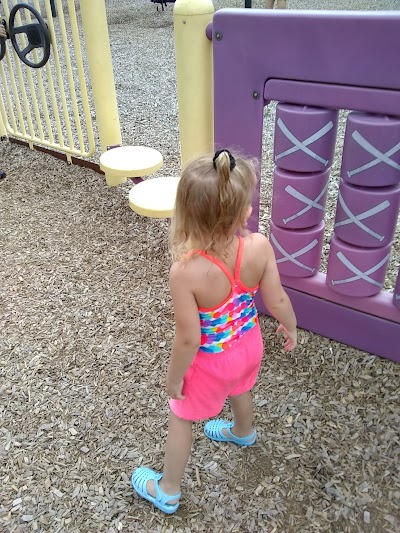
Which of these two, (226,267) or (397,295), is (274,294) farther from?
(397,295)

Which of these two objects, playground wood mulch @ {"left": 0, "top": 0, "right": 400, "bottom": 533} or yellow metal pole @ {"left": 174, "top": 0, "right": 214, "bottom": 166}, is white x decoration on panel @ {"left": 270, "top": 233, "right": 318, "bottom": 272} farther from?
yellow metal pole @ {"left": 174, "top": 0, "right": 214, "bottom": 166}

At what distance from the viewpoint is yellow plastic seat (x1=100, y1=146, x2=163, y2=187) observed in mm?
2855

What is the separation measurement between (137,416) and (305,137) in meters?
1.14

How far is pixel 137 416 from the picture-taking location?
73.3 inches

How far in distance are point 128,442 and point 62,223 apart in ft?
5.64

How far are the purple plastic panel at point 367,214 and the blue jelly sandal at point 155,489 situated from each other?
3.37 ft

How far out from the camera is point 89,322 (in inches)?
91.4

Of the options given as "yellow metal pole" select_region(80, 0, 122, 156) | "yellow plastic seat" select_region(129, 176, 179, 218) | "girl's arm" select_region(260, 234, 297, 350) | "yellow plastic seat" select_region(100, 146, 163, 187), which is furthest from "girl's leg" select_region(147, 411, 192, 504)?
"yellow metal pole" select_region(80, 0, 122, 156)

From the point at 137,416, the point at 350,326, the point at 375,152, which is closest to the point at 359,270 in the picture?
the point at 350,326

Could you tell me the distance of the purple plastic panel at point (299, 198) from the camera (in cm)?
184

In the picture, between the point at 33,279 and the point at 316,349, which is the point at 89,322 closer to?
the point at 33,279

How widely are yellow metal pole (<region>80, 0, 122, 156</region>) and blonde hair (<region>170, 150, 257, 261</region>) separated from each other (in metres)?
2.32

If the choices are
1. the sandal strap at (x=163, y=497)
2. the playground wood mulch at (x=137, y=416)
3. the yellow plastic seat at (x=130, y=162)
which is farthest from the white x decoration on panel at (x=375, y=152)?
the yellow plastic seat at (x=130, y=162)

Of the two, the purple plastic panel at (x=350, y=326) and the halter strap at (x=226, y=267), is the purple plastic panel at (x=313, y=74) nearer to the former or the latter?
the purple plastic panel at (x=350, y=326)
